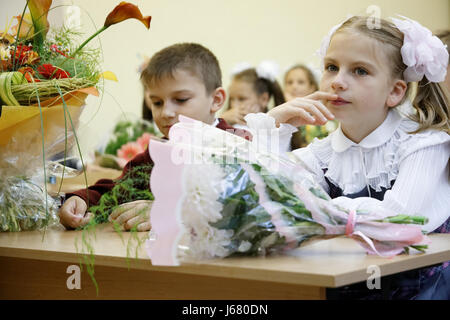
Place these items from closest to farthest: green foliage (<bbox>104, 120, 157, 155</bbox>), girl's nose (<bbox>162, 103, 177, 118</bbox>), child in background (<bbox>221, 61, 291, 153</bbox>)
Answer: girl's nose (<bbox>162, 103, 177, 118</bbox>)
green foliage (<bbox>104, 120, 157, 155</bbox>)
child in background (<bbox>221, 61, 291, 153</bbox>)

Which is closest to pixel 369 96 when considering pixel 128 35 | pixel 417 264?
pixel 417 264

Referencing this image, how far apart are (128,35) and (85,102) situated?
2.86m

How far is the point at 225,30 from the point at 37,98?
3.64 metres

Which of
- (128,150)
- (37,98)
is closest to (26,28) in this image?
(37,98)

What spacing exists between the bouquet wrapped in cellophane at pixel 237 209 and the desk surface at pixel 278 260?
3 cm

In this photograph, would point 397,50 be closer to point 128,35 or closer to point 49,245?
point 49,245

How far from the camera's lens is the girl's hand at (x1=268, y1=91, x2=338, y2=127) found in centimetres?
130

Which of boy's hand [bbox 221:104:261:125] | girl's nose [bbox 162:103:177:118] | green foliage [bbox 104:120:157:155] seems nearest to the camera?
girl's nose [bbox 162:103:177:118]

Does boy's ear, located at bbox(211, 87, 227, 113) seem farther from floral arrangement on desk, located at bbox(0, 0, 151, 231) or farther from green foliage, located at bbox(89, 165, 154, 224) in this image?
green foliage, located at bbox(89, 165, 154, 224)

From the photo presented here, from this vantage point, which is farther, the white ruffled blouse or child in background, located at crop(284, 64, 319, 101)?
child in background, located at crop(284, 64, 319, 101)

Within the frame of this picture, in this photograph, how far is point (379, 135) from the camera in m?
1.48

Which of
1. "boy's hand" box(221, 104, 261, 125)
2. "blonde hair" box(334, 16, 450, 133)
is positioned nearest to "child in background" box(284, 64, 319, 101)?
"boy's hand" box(221, 104, 261, 125)

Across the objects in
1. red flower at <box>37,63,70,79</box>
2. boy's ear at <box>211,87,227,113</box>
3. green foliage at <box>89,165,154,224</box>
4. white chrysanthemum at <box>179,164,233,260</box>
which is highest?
boy's ear at <box>211,87,227,113</box>

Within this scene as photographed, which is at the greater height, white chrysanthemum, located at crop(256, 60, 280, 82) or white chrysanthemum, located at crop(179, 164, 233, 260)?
white chrysanthemum, located at crop(256, 60, 280, 82)
